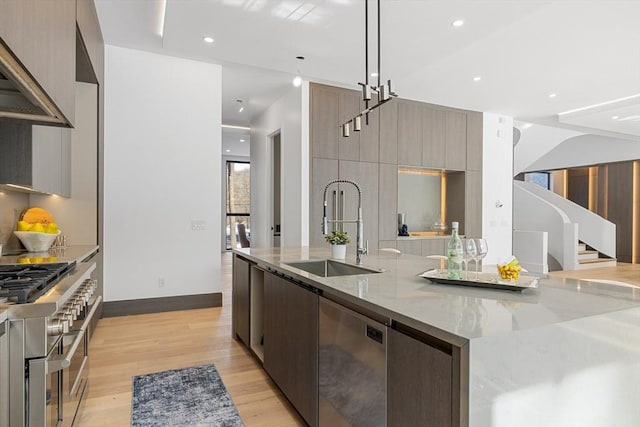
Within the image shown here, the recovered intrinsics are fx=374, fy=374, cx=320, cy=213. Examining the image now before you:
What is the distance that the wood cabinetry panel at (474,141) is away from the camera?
22.0ft

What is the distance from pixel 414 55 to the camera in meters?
4.11

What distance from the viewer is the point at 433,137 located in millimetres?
6359

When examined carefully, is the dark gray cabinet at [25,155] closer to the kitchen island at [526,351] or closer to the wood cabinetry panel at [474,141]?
the kitchen island at [526,351]

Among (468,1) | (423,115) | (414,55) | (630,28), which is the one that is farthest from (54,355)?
(423,115)

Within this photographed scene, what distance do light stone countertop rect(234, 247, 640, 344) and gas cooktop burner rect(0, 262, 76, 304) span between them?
1.11 m

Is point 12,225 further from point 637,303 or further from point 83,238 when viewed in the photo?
point 637,303

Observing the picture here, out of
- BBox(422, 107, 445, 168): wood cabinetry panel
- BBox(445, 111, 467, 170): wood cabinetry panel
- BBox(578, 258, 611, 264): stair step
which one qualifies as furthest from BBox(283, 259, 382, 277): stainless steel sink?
BBox(578, 258, 611, 264): stair step

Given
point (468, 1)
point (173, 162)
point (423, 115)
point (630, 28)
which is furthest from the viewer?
point (423, 115)

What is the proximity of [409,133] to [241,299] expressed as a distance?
13.6ft

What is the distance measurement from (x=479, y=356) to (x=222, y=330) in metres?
3.25

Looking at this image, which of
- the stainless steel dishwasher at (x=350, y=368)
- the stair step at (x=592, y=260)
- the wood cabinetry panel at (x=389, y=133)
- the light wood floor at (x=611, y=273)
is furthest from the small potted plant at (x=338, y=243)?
the stair step at (x=592, y=260)

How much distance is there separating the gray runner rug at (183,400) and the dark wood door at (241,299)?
44 cm

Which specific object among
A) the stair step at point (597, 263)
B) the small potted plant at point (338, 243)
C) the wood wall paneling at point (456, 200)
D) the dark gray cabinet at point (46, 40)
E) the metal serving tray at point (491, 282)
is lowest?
the stair step at point (597, 263)

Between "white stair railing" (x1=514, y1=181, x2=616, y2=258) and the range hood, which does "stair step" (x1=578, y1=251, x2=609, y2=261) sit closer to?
"white stair railing" (x1=514, y1=181, x2=616, y2=258)
